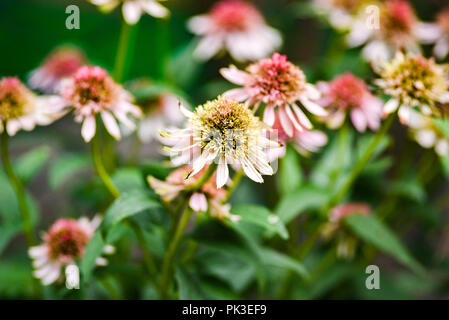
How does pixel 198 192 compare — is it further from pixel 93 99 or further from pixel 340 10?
pixel 340 10

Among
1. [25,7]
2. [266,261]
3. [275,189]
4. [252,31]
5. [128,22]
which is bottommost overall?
[266,261]

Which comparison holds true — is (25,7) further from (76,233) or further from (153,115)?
(76,233)

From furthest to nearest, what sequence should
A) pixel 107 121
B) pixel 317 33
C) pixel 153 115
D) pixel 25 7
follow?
pixel 25 7, pixel 317 33, pixel 153 115, pixel 107 121

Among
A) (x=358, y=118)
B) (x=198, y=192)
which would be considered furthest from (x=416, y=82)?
(x=198, y=192)

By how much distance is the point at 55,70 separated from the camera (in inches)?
48.1

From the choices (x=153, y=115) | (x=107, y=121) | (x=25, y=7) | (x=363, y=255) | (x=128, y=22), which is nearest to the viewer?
(x=107, y=121)

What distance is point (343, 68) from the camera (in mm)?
1109

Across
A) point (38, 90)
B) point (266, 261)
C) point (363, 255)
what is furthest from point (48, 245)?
point (363, 255)

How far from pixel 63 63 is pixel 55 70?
4 cm

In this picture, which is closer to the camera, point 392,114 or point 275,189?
point 392,114

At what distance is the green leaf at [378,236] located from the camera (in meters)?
0.80

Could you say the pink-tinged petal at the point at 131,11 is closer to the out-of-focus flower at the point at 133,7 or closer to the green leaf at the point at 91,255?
the out-of-focus flower at the point at 133,7

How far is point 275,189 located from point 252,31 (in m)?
0.46

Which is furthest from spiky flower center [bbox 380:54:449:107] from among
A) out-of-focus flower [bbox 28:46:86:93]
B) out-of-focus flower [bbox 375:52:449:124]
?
out-of-focus flower [bbox 28:46:86:93]
